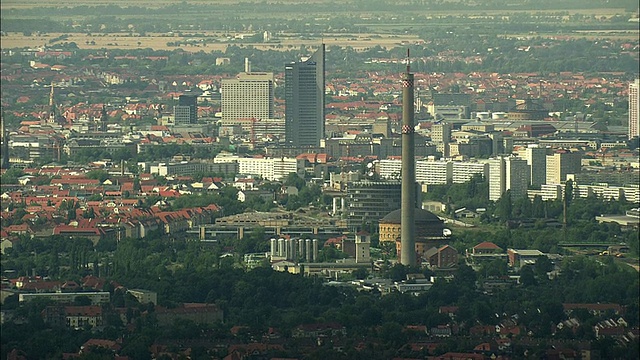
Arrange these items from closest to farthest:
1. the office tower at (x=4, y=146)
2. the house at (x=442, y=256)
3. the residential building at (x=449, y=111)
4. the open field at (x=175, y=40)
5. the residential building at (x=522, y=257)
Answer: the residential building at (x=522, y=257) < the house at (x=442, y=256) < the office tower at (x=4, y=146) < the residential building at (x=449, y=111) < the open field at (x=175, y=40)

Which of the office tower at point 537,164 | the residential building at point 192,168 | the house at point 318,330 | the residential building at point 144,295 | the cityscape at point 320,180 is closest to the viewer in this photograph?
the house at point 318,330

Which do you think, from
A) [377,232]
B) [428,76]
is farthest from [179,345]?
[428,76]

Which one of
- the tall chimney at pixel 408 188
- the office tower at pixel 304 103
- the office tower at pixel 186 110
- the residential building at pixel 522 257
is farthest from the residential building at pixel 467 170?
the office tower at pixel 186 110

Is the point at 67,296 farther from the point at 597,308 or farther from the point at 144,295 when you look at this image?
the point at 597,308

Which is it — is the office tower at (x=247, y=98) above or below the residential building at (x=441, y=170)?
above

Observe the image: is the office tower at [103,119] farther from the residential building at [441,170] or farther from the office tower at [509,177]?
the office tower at [509,177]

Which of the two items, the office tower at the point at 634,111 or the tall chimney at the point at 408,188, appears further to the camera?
the office tower at the point at 634,111

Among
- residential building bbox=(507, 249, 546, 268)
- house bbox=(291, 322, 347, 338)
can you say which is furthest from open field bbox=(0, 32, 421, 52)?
house bbox=(291, 322, 347, 338)

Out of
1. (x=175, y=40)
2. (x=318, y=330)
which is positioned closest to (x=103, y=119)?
(x=175, y=40)
